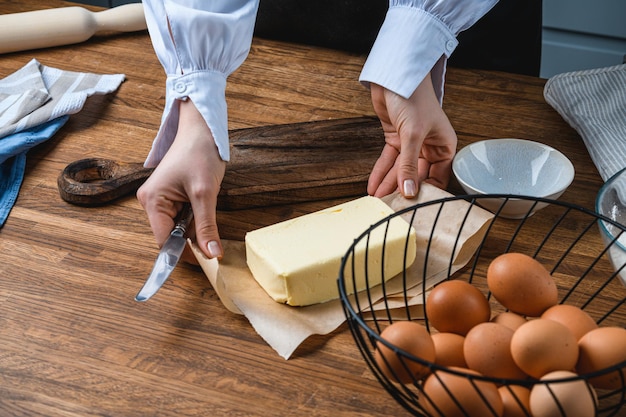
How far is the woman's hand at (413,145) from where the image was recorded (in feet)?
3.48

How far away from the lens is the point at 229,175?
112 centimetres

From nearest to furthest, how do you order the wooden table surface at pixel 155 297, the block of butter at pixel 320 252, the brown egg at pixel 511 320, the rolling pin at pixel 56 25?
the brown egg at pixel 511 320, the wooden table surface at pixel 155 297, the block of butter at pixel 320 252, the rolling pin at pixel 56 25

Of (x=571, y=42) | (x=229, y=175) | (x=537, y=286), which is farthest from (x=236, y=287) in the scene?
(x=571, y=42)

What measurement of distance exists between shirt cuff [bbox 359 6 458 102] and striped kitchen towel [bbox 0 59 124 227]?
52cm

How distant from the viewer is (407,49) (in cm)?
111

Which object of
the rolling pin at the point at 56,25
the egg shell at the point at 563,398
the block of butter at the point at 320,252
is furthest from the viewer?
the rolling pin at the point at 56,25

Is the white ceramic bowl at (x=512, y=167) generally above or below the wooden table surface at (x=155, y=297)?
above

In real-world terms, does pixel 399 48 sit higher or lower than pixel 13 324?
higher

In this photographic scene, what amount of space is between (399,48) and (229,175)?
31 cm

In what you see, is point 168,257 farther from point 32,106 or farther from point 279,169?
point 32,106

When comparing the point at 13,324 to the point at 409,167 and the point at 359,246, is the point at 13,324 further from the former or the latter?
the point at 409,167

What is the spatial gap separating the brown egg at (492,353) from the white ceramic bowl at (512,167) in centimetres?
46

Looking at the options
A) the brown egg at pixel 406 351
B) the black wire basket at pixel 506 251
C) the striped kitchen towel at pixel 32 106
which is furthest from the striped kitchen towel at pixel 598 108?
the striped kitchen towel at pixel 32 106

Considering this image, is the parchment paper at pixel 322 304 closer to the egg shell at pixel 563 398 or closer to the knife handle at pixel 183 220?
the knife handle at pixel 183 220
